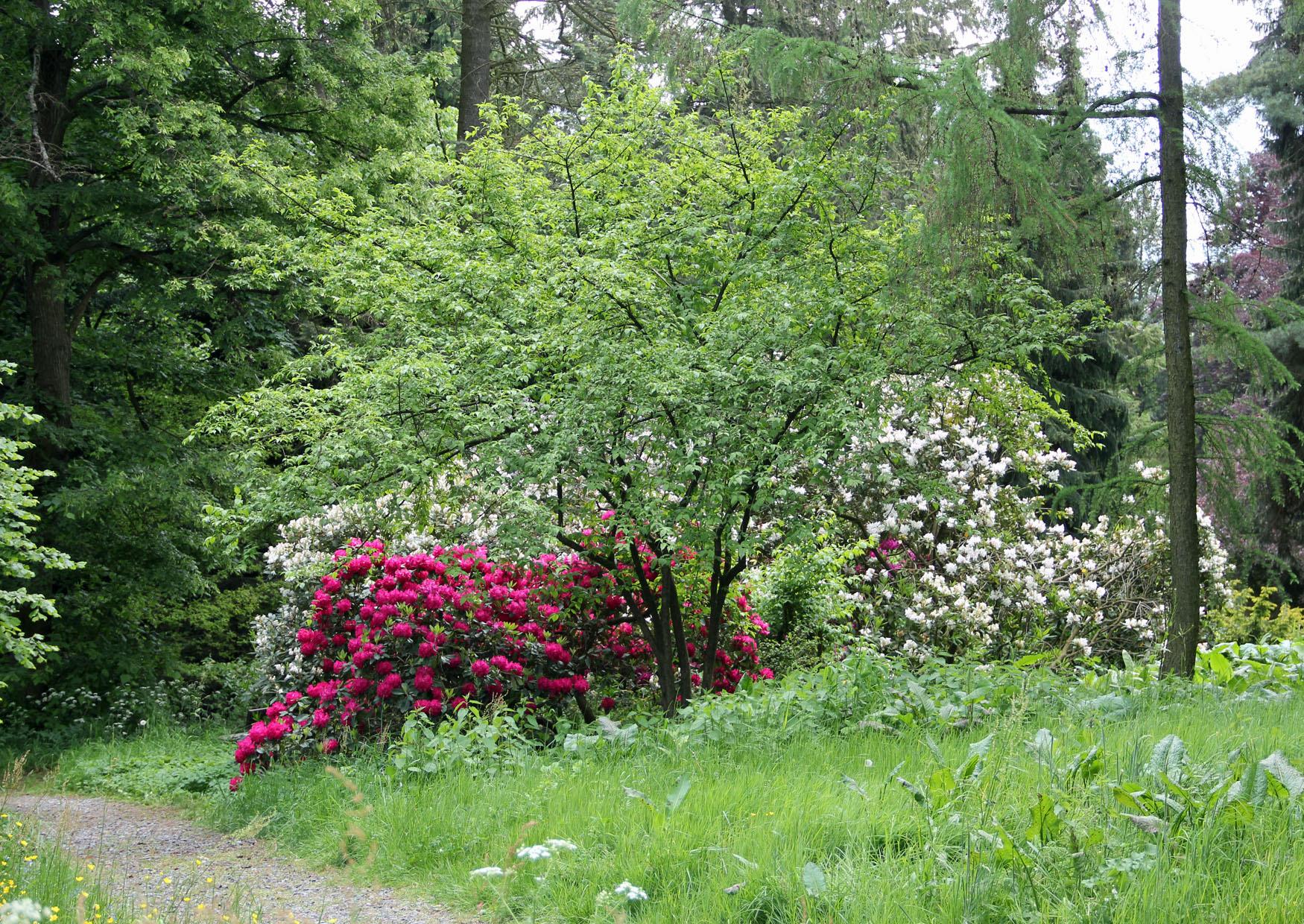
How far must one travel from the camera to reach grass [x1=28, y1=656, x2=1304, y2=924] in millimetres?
2799

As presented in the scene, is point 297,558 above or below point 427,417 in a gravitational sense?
below

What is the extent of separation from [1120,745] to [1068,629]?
20.4ft

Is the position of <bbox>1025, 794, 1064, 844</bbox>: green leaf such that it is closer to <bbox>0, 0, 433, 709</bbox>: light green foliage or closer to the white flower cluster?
the white flower cluster

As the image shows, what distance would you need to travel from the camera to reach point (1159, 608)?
9.46m

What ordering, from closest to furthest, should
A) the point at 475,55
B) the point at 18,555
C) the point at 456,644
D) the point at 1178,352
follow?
the point at 1178,352 < the point at 18,555 < the point at 456,644 < the point at 475,55

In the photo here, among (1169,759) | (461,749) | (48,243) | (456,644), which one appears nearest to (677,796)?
(1169,759)

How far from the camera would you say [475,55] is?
13.2 meters

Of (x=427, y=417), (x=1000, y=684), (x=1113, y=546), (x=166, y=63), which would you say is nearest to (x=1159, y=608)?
(x=1113, y=546)

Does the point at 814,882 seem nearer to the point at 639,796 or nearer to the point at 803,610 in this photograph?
the point at 639,796

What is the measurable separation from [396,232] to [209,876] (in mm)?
4029

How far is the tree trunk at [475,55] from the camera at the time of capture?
42.9 feet

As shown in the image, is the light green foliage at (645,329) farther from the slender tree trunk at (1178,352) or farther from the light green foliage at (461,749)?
the light green foliage at (461,749)

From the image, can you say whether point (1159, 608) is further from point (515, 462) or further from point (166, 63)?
point (166, 63)

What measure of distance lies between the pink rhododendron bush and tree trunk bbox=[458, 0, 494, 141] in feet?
23.6
